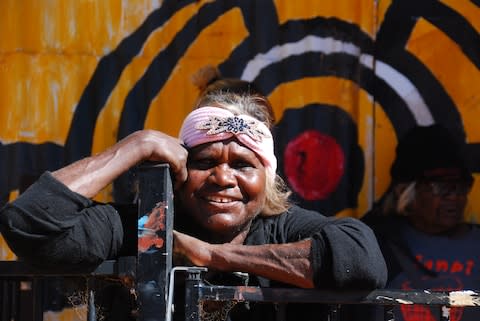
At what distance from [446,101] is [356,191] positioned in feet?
2.47

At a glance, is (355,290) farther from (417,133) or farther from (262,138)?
(417,133)

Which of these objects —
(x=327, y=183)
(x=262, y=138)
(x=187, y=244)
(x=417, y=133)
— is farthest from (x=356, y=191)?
(x=187, y=244)

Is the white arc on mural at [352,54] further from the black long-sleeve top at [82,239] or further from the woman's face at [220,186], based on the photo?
the black long-sleeve top at [82,239]

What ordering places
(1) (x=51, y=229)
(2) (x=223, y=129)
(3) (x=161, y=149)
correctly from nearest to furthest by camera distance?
(1) (x=51, y=229)
(3) (x=161, y=149)
(2) (x=223, y=129)

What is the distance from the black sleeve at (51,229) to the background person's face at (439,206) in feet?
9.27

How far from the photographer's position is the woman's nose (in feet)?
9.17

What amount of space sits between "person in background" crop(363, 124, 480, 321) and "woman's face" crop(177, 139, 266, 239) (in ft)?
7.15

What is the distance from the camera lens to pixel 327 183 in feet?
16.1

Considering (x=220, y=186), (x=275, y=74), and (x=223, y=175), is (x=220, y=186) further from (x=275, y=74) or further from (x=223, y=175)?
(x=275, y=74)

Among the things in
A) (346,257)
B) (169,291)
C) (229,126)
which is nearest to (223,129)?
(229,126)

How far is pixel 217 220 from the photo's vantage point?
281 centimetres

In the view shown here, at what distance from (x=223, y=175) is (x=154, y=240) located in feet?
1.93

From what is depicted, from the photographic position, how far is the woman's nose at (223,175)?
2795 millimetres

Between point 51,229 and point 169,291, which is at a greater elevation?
point 51,229
